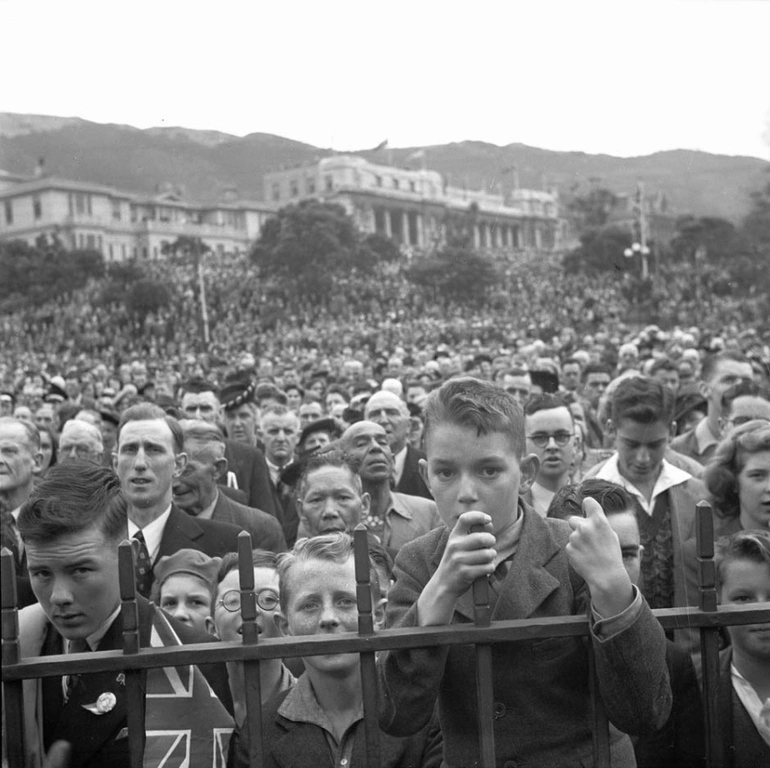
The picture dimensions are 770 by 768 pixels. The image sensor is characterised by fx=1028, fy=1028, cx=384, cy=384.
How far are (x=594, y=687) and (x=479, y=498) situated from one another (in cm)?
45

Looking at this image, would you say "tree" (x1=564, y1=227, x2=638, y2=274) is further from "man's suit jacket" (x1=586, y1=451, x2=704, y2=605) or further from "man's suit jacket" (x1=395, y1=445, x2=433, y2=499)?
"man's suit jacket" (x1=586, y1=451, x2=704, y2=605)

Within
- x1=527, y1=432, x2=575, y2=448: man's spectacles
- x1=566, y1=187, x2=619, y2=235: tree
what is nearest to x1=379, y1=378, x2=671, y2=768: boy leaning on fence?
x1=527, y1=432, x2=575, y2=448: man's spectacles

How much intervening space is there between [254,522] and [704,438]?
2979mm

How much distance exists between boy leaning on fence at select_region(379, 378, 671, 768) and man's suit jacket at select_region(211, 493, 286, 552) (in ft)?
8.58

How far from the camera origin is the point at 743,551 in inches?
120

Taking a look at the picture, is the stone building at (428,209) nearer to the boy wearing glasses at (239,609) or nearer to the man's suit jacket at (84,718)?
the boy wearing glasses at (239,609)

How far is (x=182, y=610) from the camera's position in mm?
3598

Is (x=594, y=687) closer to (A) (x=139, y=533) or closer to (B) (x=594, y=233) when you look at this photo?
(A) (x=139, y=533)

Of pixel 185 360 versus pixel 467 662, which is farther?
pixel 185 360

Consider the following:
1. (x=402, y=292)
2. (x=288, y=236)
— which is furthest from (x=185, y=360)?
(x=402, y=292)

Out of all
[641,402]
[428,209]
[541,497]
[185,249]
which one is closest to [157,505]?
[541,497]

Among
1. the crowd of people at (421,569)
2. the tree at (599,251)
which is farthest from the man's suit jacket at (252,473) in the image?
the tree at (599,251)

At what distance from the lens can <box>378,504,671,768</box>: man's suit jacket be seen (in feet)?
6.55

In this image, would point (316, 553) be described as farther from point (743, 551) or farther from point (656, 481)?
point (656, 481)
